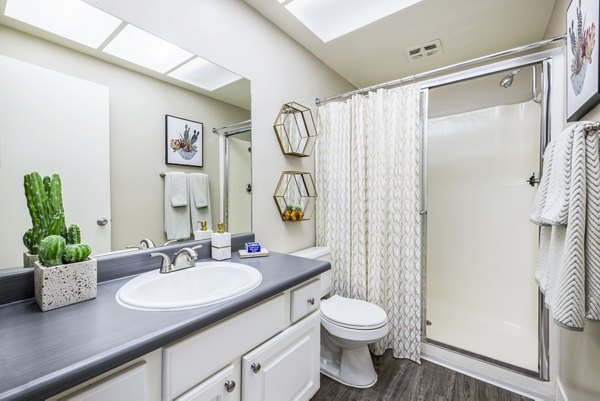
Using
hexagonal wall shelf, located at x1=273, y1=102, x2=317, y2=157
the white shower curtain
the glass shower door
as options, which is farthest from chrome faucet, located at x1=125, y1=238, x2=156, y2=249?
the glass shower door

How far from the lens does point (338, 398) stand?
1.51 metres

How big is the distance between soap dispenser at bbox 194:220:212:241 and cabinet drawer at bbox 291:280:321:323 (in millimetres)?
608

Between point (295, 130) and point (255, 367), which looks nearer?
point (255, 367)

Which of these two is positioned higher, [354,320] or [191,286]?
[191,286]

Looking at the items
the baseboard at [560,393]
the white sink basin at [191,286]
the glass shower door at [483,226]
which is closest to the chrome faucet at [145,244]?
the white sink basin at [191,286]

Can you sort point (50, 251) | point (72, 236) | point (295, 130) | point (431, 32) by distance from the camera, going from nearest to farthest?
point (50, 251) → point (72, 236) → point (431, 32) → point (295, 130)

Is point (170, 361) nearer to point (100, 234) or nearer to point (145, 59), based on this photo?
point (100, 234)

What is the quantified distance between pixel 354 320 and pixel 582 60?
62.8 inches

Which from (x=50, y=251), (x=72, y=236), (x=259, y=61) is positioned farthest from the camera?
(x=259, y=61)

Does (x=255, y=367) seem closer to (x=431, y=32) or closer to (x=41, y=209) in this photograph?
(x=41, y=209)

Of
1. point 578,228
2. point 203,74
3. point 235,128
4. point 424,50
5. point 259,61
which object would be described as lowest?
point 578,228

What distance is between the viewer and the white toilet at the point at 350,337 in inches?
59.5

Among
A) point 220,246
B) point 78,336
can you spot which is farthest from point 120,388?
point 220,246

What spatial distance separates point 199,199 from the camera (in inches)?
57.5
